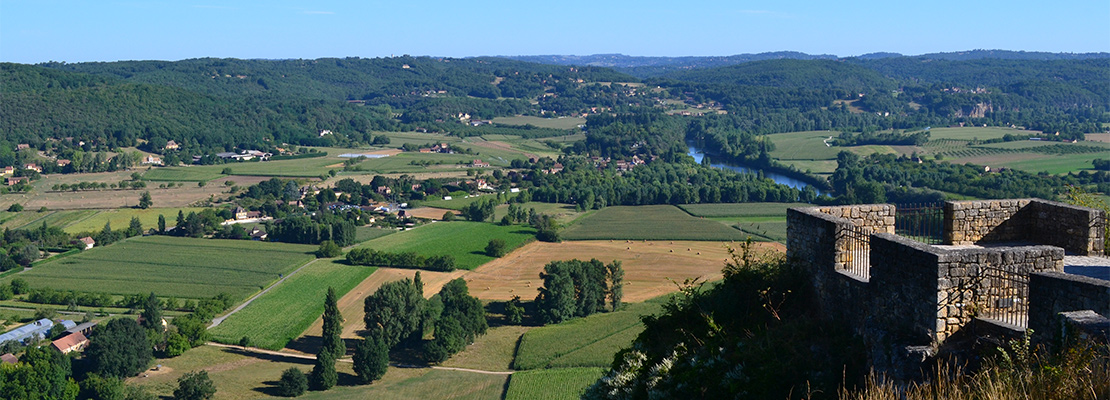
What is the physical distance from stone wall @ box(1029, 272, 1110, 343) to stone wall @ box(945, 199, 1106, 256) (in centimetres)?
352

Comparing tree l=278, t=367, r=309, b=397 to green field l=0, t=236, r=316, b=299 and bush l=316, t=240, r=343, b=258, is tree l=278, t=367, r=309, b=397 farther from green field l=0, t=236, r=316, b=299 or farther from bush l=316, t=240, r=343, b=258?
bush l=316, t=240, r=343, b=258

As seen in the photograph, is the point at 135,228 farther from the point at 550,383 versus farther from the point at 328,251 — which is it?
the point at 550,383

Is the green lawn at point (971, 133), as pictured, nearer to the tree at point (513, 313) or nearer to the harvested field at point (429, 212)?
the harvested field at point (429, 212)

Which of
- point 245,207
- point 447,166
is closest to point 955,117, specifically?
point 447,166

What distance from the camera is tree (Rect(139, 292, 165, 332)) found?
152ft

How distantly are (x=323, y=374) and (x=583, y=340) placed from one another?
12.0 metres

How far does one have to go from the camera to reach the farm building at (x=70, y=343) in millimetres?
43031

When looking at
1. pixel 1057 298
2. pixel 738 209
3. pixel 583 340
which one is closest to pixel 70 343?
pixel 583 340

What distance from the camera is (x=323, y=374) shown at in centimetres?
3931

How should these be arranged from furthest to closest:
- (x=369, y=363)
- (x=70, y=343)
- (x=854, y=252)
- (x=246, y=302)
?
(x=246, y=302)
(x=70, y=343)
(x=369, y=363)
(x=854, y=252)

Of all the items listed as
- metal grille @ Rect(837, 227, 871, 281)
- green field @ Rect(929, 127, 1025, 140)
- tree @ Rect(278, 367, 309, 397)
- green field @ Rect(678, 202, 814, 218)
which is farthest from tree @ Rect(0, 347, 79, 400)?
green field @ Rect(929, 127, 1025, 140)

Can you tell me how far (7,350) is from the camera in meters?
43.5

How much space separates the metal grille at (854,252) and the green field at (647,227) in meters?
53.9

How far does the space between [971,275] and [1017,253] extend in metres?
0.45
